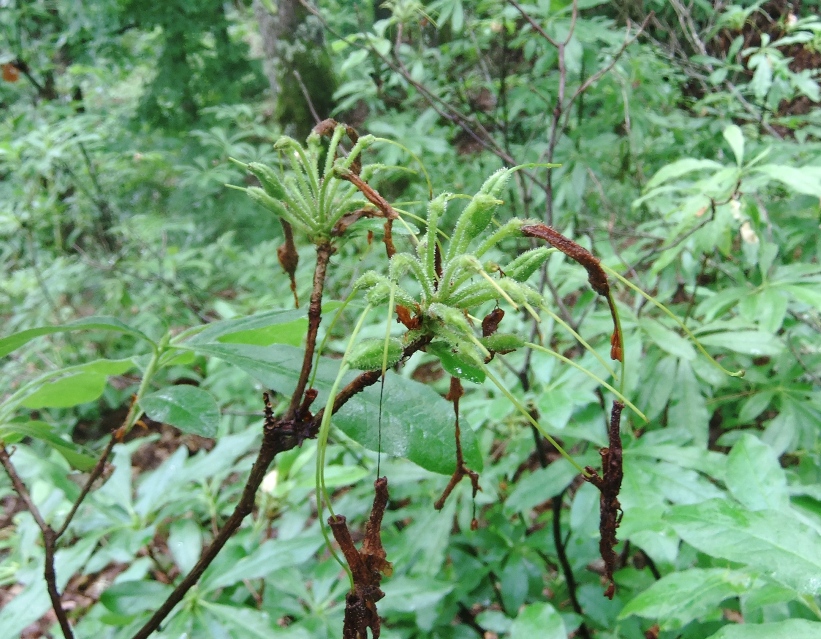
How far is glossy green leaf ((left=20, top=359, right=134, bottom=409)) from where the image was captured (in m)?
0.76

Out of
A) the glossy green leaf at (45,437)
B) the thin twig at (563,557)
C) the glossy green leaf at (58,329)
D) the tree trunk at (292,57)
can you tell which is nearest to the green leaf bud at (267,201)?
the glossy green leaf at (58,329)

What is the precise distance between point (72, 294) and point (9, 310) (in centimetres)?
59

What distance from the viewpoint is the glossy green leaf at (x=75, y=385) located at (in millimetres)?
763

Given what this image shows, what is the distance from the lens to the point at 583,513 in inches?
47.5

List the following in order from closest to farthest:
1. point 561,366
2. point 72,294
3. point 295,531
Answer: point 295,531
point 561,366
point 72,294

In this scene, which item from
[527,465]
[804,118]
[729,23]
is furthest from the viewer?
[729,23]

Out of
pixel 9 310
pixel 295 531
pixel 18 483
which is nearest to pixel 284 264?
pixel 18 483

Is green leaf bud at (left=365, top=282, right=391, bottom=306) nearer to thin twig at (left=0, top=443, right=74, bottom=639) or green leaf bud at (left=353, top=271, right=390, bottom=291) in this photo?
green leaf bud at (left=353, top=271, right=390, bottom=291)

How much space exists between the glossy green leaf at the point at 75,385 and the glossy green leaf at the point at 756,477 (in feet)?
3.21

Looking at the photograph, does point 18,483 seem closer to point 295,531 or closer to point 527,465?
point 295,531

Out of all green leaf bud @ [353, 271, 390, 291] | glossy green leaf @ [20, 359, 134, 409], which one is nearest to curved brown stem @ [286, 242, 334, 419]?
green leaf bud @ [353, 271, 390, 291]

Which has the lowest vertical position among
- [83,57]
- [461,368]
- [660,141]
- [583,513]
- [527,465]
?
[527,465]

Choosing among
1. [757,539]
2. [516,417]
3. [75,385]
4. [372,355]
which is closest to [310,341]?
[372,355]

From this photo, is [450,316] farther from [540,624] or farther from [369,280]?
[540,624]
